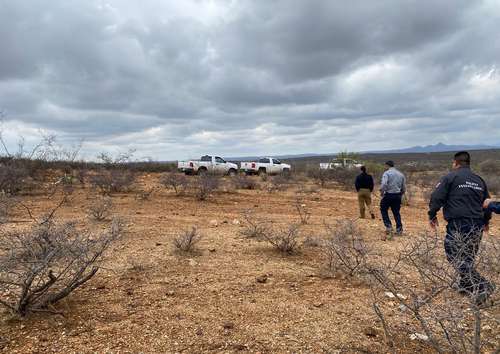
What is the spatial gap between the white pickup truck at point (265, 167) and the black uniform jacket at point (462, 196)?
23.8m

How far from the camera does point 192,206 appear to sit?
1165cm

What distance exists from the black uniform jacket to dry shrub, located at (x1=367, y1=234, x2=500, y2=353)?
0.58 m

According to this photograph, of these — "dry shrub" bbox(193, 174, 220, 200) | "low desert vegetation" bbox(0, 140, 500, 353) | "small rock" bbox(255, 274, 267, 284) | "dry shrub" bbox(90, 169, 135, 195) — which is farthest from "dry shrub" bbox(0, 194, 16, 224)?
"dry shrub" bbox(90, 169, 135, 195)

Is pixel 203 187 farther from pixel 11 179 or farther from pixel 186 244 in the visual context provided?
pixel 186 244

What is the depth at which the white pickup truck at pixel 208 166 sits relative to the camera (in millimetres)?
25797

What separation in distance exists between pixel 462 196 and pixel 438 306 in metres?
2.10

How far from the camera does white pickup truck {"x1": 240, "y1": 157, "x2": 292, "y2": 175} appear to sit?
28.9m

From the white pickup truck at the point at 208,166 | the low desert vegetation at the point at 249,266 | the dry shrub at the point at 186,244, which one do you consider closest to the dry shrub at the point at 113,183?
the low desert vegetation at the point at 249,266

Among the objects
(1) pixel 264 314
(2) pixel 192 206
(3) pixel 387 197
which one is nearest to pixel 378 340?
(1) pixel 264 314

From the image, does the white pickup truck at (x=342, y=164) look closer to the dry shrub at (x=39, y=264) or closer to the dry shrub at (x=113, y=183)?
the dry shrub at (x=113, y=183)

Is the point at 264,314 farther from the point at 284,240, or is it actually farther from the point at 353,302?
the point at 284,240

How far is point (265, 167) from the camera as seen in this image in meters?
29.4

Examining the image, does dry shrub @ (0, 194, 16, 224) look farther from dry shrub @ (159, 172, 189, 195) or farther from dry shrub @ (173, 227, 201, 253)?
dry shrub @ (159, 172, 189, 195)

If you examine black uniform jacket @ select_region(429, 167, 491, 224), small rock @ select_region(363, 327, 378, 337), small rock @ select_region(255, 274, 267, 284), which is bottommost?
small rock @ select_region(363, 327, 378, 337)
